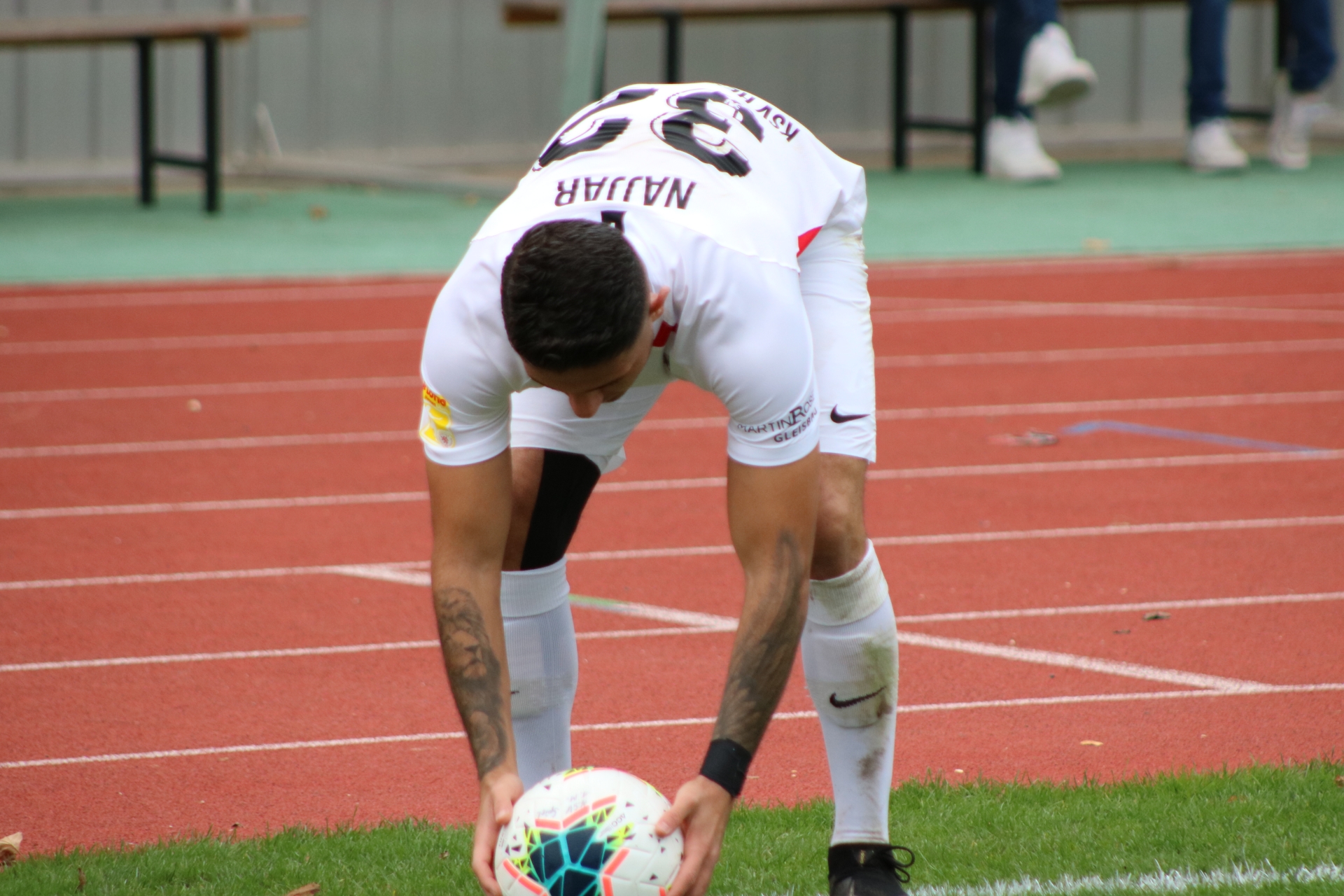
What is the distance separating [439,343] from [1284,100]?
13.6m

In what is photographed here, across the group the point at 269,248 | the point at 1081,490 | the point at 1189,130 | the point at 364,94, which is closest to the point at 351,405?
the point at 1081,490

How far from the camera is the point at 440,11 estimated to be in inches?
623

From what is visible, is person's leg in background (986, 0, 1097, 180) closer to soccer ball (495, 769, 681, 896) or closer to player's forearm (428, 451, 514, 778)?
player's forearm (428, 451, 514, 778)

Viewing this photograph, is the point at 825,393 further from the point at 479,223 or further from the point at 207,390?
the point at 479,223

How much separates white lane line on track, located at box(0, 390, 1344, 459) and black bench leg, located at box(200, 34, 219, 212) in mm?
5734

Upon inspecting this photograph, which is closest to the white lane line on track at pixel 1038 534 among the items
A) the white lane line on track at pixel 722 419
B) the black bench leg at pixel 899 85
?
the white lane line on track at pixel 722 419

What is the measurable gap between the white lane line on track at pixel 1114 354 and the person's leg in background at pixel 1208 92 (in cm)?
554

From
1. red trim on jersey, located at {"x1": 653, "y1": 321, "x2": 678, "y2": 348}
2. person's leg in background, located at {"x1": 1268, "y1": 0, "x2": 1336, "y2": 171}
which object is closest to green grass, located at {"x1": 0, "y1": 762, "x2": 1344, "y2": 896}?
red trim on jersey, located at {"x1": 653, "y1": 321, "x2": 678, "y2": 348}

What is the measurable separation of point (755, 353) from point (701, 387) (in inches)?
8.9

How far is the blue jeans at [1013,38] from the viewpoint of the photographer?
13.0 m

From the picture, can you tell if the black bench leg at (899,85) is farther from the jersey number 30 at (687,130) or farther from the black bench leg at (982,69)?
the jersey number 30 at (687,130)

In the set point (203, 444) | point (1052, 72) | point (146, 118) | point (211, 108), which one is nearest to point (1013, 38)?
point (1052, 72)

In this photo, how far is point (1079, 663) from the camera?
4.75 m

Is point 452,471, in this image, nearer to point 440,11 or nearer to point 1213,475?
point 1213,475
